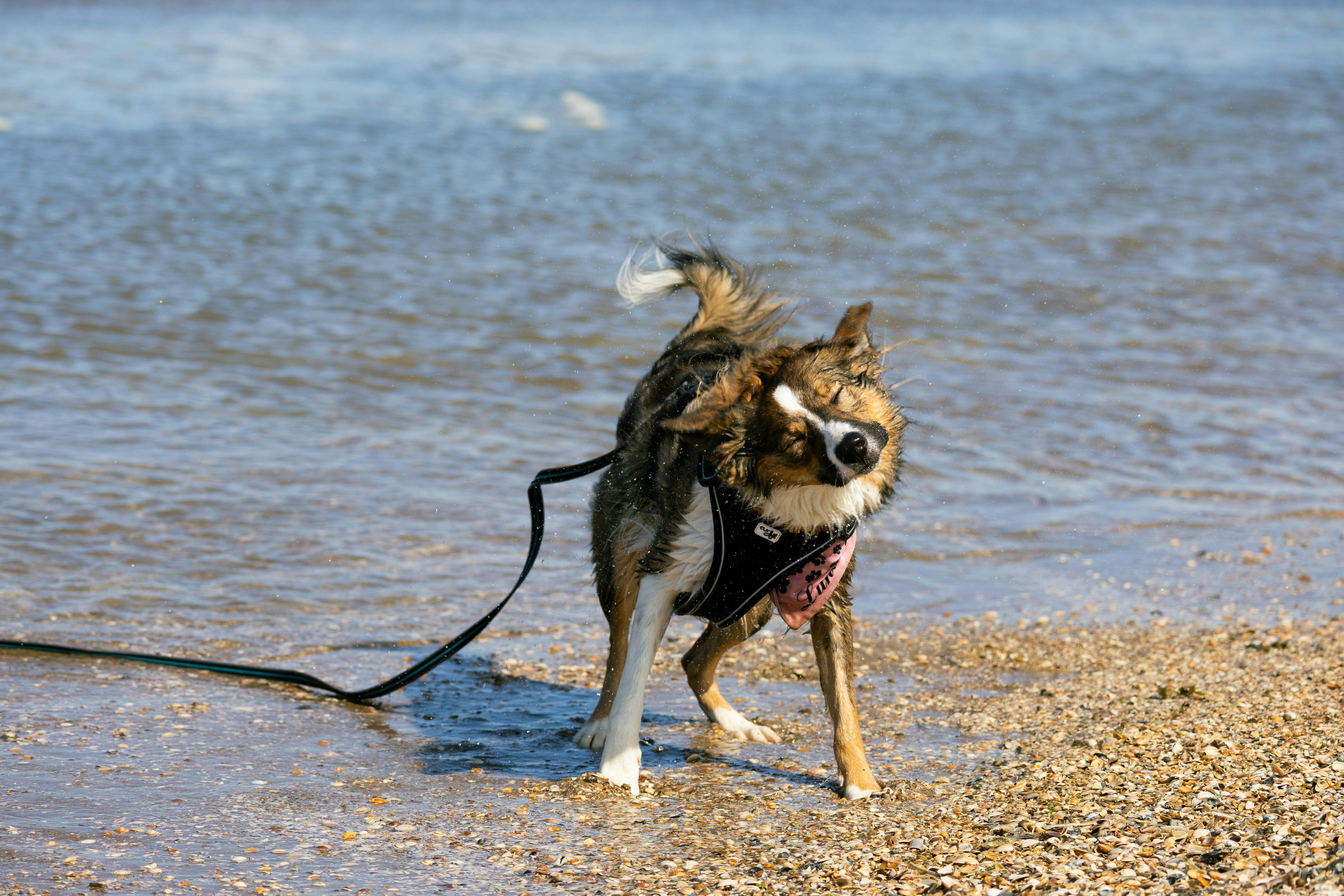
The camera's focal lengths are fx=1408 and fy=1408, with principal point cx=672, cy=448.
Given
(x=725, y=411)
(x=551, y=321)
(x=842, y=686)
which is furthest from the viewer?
(x=551, y=321)

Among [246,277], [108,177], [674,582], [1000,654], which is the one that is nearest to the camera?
[674,582]

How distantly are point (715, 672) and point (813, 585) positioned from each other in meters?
0.91

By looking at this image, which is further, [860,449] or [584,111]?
[584,111]

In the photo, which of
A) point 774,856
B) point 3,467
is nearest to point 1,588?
point 3,467

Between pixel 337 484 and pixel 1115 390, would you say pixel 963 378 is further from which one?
pixel 337 484

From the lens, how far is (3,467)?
7.76 metres

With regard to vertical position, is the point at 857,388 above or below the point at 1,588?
above

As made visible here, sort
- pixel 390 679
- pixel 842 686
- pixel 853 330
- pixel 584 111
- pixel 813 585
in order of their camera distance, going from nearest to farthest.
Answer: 1. pixel 853 330
2. pixel 813 585
3. pixel 842 686
4. pixel 390 679
5. pixel 584 111

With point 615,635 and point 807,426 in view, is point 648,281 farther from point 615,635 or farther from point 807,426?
point 807,426

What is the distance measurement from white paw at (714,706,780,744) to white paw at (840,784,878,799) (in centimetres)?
65

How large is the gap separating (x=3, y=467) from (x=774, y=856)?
18.3 feet

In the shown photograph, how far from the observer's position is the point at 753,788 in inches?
183

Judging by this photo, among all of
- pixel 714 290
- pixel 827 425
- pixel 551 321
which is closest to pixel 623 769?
pixel 827 425

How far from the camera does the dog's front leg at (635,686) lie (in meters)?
4.54
